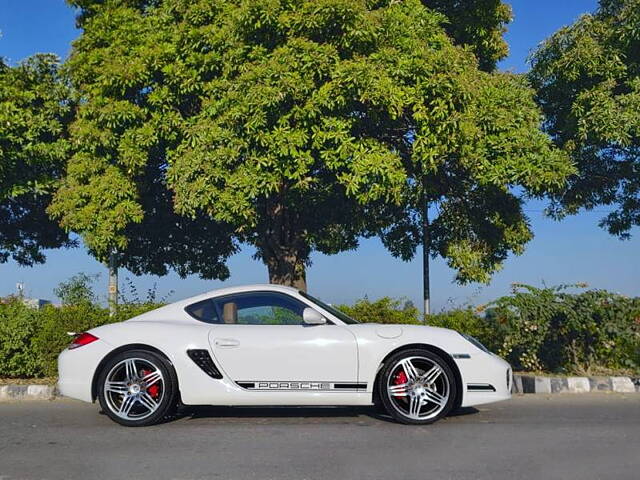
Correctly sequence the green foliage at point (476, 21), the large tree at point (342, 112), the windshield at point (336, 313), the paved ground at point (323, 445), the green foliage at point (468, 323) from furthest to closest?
1. the green foliage at point (476, 21)
2. the large tree at point (342, 112)
3. the green foliage at point (468, 323)
4. the windshield at point (336, 313)
5. the paved ground at point (323, 445)

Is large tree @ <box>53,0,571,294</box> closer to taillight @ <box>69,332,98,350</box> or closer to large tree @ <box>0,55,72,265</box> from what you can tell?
large tree @ <box>0,55,72,265</box>

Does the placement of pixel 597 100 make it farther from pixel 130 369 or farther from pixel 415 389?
pixel 130 369

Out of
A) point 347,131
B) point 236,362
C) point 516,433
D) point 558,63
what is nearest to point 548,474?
point 516,433

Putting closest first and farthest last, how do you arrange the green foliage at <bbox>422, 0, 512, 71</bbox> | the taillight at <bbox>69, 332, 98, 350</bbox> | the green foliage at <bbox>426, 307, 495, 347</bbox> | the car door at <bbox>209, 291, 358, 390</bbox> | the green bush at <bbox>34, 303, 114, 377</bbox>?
1. the car door at <bbox>209, 291, 358, 390</bbox>
2. the taillight at <bbox>69, 332, 98, 350</bbox>
3. the green bush at <bbox>34, 303, 114, 377</bbox>
4. the green foliage at <bbox>426, 307, 495, 347</bbox>
5. the green foliage at <bbox>422, 0, 512, 71</bbox>

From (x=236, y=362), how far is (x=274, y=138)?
9715 mm

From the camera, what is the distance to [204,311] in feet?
23.7

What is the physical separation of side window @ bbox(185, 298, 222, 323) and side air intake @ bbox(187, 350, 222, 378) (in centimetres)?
41

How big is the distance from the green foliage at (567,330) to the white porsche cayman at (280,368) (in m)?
3.58

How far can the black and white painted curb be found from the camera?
30.6 feet

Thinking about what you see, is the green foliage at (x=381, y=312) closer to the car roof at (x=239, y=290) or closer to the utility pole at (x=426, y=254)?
the car roof at (x=239, y=290)

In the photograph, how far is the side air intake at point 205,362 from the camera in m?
6.82

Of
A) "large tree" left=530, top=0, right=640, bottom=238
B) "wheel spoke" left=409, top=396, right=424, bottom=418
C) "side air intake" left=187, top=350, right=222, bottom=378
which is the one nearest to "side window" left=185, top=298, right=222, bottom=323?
"side air intake" left=187, top=350, right=222, bottom=378

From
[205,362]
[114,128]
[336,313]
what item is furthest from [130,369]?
[114,128]

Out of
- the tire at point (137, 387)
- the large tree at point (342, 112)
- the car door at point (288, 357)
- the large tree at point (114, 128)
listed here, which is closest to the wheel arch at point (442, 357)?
the car door at point (288, 357)
